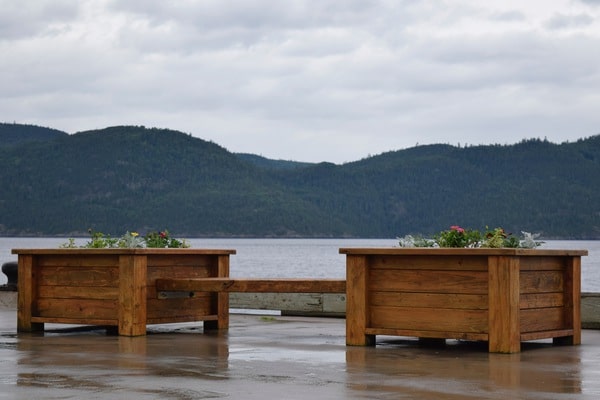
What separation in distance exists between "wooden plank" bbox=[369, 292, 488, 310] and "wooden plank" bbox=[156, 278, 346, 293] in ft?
1.68

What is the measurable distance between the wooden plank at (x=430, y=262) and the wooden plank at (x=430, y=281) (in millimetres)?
38

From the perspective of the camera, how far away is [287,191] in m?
182

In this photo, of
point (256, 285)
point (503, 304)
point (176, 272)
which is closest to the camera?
point (503, 304)

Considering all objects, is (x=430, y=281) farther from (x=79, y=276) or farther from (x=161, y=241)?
(x=79, y=276)

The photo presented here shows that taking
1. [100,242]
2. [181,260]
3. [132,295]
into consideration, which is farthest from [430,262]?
[100,242]

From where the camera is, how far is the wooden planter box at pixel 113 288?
12.0 meters

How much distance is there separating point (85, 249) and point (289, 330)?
8.24 feet

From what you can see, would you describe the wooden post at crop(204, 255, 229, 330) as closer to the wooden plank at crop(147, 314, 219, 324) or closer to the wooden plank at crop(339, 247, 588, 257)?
the wooden plank at crop(147, 314, 219, 324)

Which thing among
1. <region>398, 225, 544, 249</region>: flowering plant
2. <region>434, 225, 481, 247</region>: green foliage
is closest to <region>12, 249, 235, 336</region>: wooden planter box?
<region>398, 225, 544, 249</region>: flowering plant

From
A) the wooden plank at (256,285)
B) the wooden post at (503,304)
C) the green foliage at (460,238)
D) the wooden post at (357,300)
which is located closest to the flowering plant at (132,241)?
the wooden plank at (256,285)

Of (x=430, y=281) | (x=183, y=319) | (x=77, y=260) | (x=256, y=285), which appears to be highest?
(x=77, y=260)

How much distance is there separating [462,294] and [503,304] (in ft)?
1.41

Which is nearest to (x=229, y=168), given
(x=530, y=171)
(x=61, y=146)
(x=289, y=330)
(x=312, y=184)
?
(x=312, y=184)

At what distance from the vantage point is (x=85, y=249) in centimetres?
1219
